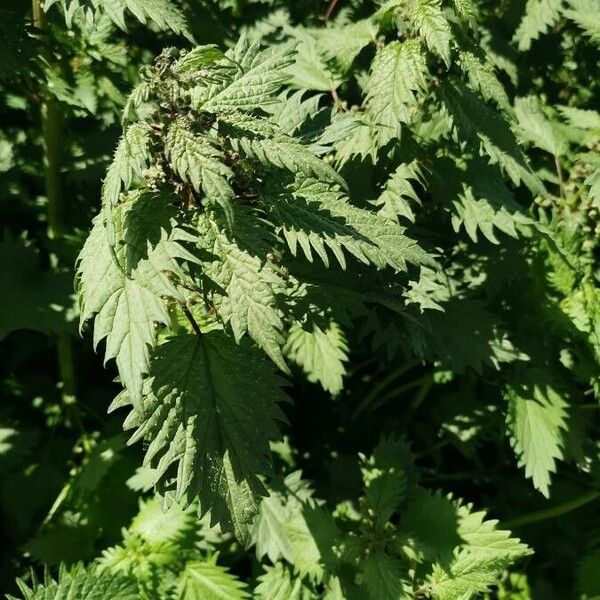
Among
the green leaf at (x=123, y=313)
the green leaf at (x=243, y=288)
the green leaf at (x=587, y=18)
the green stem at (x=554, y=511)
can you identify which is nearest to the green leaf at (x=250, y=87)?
the green leaf at (x=243, y=288)

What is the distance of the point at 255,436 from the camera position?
1.55m

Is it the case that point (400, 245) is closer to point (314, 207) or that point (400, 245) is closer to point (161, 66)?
point (314, 207)

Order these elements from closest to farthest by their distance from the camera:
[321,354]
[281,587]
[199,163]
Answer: [199,163], [281,587], [321,354]

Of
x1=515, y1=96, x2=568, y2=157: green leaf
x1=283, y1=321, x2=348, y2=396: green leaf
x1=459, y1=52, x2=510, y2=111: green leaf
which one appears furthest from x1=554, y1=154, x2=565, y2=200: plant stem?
x1=283, y1=321, x2=348, y2=396: green leaf

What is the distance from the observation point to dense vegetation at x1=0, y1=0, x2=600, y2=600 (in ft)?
4.71

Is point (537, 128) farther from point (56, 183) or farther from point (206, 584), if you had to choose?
point (206, 584)

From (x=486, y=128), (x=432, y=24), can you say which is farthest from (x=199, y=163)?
(x=486, y=128)

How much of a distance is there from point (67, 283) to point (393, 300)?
1075 mm

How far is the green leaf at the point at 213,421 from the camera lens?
1.54 m

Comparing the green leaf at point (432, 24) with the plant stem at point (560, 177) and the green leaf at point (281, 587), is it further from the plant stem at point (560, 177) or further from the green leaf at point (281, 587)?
the green leaf at point (281, 587)

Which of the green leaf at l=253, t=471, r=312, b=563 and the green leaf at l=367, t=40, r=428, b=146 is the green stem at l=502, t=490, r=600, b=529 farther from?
the green leaf at l=367, t=40, r=428, b=146

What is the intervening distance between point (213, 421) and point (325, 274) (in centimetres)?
49

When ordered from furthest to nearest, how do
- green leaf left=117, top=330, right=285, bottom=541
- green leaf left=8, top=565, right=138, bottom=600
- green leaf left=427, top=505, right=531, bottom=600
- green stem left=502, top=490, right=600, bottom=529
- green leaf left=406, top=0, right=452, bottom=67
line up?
green stem left=502, top=490, right=600, bottom=529
green leaf left=427, top=505, right=531, bottom=600
green leaf left=8, top=565, right=138, bottom=600
green leaf left=406, top=0, right=452, bottom=67
green leaf left=117, top=330, right=285, bottom=541

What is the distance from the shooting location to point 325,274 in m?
1.85
